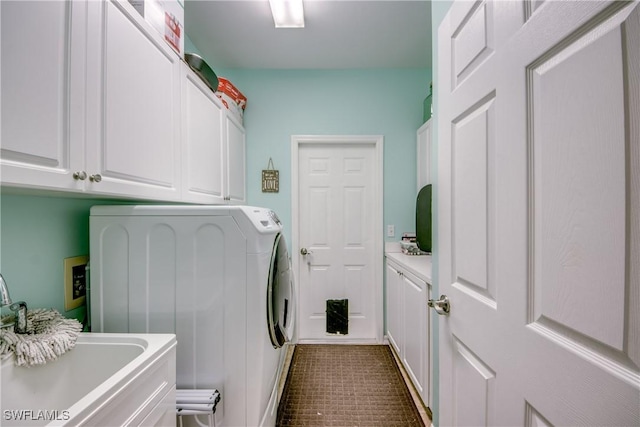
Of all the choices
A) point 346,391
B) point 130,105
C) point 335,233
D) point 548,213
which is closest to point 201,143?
point 130,105

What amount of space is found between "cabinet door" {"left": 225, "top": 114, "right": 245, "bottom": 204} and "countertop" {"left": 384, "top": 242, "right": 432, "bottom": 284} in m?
1.50

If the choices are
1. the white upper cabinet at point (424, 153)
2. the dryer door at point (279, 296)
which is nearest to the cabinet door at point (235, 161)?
the dryer door at point (279, 296)

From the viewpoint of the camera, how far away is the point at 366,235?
264 cm

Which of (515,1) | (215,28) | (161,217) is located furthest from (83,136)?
(215,28)

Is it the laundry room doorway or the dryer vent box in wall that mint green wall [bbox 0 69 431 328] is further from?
the dryer vent box in wall

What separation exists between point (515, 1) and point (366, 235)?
215 centimetres

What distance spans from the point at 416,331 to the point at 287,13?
235 centimetres

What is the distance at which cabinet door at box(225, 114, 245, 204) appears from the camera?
2135 mm

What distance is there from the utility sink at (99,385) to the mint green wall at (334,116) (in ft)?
5.67

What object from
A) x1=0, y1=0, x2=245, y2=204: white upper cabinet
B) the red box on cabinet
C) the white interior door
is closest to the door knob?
the white interior door

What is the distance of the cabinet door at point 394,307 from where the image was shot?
2.08 m

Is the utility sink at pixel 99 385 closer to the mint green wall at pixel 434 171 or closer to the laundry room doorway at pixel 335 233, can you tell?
the mint green wall at pixel 434 171

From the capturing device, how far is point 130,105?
1.03 meters

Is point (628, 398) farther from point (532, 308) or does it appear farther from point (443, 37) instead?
point (443, 37)
